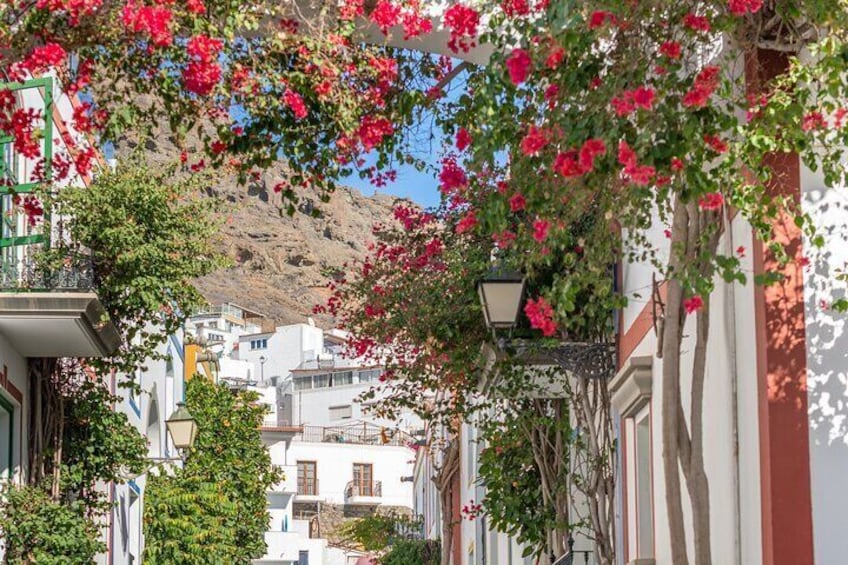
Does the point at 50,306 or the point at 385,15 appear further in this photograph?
the point at 50,306

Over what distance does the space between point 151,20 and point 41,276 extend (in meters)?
8.17

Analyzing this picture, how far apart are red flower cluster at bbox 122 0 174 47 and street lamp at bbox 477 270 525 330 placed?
15.5 ft

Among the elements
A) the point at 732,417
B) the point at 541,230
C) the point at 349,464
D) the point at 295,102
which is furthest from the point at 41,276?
the point at 349,464

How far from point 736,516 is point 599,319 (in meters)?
5.21

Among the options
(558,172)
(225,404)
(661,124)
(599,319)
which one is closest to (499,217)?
(558,172)

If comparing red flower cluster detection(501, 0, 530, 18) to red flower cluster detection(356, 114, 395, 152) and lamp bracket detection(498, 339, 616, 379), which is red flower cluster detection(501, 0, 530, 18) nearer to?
red flower cluster detection(356, 114, 395, 152)

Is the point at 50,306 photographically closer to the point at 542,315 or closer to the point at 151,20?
the point at 151,20

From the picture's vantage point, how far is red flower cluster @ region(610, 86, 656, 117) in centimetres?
555

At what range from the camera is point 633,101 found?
5.61 meters

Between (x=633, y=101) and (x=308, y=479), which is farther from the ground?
(x=308, y=479)

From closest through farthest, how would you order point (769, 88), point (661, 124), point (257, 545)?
point (661, 124) < point (769, 88) < point (257, 545)

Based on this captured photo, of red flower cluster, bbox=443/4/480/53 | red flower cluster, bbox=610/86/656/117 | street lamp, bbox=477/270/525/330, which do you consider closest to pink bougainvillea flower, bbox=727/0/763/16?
red flower cluster, bbox=610/86/656/117

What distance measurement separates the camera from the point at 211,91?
22.7ft

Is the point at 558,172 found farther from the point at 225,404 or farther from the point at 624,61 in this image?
the point at 225,404
